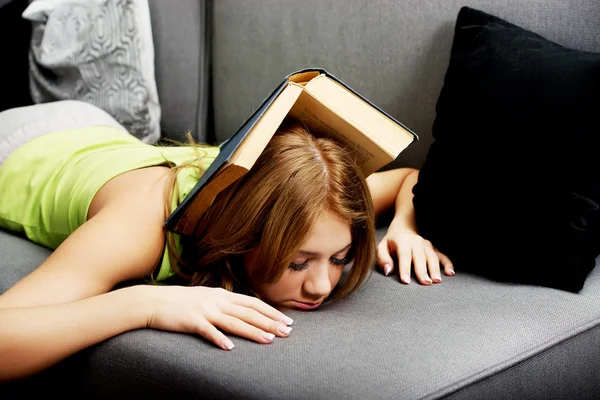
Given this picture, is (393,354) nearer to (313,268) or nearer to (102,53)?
(313,268)

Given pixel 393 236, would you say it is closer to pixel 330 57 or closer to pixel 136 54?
pixel 330 57

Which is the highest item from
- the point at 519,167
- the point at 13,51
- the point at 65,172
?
the point at 519,167

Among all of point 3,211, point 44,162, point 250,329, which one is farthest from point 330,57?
point 250,329

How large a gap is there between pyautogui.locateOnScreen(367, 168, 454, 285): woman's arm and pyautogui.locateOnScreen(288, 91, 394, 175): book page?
17 cm

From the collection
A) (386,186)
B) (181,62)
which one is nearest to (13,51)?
(181,62)

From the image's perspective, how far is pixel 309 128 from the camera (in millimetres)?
1229

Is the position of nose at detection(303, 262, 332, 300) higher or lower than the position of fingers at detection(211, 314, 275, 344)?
higher

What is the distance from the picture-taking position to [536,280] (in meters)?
1.20

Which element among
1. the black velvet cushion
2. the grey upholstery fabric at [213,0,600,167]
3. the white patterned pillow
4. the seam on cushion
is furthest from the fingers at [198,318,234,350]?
the black velvet cushion

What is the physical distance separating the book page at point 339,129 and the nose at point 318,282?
21 cm

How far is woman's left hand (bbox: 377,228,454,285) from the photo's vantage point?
124 centimetres

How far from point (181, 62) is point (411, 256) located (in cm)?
101

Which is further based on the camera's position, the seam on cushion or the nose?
the nose

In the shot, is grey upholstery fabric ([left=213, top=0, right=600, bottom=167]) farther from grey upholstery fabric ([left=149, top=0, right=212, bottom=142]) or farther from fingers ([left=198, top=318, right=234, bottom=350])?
fingers ([left=198, top=318, right=234, bottom=350])
